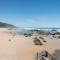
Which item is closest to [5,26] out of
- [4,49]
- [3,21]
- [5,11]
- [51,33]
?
[3,21]

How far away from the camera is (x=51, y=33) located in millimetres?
2254

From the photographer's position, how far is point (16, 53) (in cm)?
209

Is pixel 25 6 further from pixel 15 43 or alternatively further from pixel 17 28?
pixel 15 43

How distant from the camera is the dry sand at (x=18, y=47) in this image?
2029mm

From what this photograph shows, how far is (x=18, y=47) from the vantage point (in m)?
2.19

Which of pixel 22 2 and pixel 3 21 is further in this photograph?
pixel 3 21

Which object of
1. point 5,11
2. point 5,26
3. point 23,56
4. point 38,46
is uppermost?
point 5,11

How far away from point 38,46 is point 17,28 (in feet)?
1.65

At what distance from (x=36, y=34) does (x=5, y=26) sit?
585mm

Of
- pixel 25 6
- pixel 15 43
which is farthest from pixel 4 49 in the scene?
pixel 25 6

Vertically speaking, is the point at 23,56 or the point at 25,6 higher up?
the point at 25,6

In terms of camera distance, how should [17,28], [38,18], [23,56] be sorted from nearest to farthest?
[23,56] → [38,18] → [17,28]

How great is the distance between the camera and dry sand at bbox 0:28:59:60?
203 centimetres

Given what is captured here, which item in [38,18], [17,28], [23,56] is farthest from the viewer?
[17,28]
